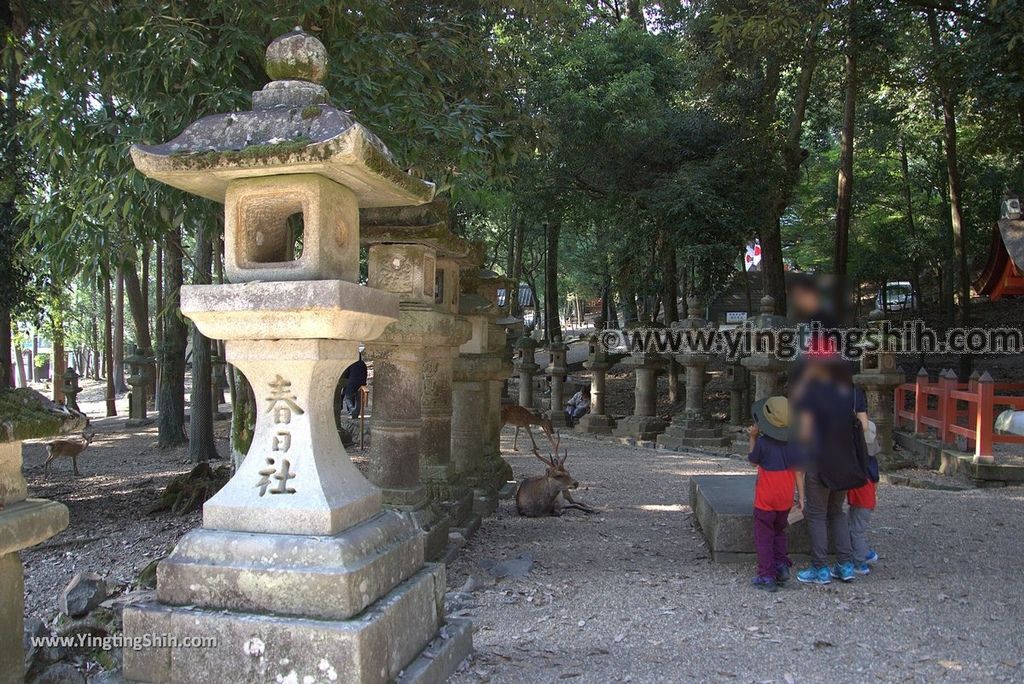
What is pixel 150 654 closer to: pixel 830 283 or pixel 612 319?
pixel 830 283

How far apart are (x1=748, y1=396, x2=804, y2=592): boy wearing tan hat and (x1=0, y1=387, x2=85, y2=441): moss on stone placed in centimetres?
381

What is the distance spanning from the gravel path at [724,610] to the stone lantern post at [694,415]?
609 cm

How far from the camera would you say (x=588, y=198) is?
1778 centimetres

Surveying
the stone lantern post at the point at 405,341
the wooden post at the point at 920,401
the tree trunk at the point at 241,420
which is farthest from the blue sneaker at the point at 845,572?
the wooden post at the point at 920,401

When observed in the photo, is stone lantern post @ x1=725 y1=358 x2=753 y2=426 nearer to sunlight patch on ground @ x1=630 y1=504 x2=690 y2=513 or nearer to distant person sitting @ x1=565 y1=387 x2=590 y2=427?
distant person sitting @ x1=565 y1=387 x2=590 y2=427

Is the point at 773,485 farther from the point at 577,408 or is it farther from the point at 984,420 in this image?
the point at 577,408

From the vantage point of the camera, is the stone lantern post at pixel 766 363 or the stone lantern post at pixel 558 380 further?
the stone lantern post at pixel 558 380

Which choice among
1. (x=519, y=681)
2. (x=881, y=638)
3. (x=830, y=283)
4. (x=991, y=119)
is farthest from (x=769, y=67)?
(x=519, y=681)

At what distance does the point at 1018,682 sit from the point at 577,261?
27.1 m

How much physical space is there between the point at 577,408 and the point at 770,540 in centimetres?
1168

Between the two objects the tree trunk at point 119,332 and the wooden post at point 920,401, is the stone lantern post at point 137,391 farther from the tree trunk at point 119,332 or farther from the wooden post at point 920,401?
the wooden post at point 920,401

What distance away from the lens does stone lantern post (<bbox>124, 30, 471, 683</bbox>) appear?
2783mm

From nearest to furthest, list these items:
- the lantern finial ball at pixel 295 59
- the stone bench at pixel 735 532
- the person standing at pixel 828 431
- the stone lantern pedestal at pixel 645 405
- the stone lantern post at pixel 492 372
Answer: the lantern finial ball at pixel 295 59 < the person standing at pixel 828 431 < the stone bench at pixel 735 532 < the stone lantern post at pixel 492 372 < the stone lantern pedestal at pixel 645 405

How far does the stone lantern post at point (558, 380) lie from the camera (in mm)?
17047
